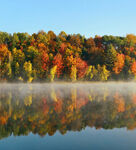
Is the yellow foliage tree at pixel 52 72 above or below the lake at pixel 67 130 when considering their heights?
above

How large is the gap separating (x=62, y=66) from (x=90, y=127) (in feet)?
202

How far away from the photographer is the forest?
224ft

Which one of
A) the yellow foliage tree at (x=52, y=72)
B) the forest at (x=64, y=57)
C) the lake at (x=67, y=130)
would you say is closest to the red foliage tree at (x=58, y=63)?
the forest at (x=64, y=57)

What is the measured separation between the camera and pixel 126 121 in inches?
495

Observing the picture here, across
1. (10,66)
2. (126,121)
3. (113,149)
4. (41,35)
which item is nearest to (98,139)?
(113,149)

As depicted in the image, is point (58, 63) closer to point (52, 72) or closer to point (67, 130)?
point (52, 72)

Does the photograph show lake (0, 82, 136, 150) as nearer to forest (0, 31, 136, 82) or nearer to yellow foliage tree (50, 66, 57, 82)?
forest (0, 31, 136, 82)

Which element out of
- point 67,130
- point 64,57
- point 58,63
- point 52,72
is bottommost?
point 67,130

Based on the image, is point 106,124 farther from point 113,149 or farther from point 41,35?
point 41,35

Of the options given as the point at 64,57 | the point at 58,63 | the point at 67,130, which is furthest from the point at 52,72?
the point at 67,130

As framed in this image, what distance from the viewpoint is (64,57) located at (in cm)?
7575

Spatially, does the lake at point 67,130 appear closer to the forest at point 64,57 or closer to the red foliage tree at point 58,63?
the forest at point 64,57

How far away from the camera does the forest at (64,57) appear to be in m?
68.1

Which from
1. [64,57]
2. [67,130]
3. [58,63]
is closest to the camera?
[67,130]
